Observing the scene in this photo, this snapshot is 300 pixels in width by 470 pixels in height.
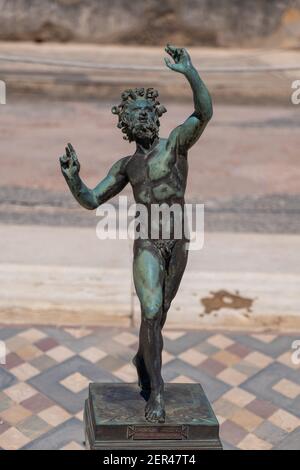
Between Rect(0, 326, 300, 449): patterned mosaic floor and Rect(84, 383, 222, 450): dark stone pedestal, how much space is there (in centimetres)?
73

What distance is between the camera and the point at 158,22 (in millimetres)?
17344

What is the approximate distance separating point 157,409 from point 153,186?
1.16m

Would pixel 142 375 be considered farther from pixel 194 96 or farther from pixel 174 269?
pixel 194 96

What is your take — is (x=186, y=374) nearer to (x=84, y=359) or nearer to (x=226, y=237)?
(x=84, y=359)

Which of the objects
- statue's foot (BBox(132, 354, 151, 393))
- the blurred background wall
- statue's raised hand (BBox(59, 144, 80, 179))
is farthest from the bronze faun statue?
the blurred background wall

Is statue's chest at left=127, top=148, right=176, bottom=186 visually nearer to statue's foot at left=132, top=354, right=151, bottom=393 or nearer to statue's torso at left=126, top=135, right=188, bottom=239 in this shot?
statue's torso at left=126, top=135, right=188, bottom=239

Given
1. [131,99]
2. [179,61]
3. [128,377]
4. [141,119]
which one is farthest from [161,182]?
[128,377]

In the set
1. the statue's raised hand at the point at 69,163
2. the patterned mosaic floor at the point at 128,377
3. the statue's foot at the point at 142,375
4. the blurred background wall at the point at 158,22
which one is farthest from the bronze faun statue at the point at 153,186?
the blurred background wall at the point at 158,22

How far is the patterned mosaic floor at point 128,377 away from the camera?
14.0 ft

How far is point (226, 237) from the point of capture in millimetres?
6840

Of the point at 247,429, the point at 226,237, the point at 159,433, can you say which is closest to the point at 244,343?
the point at 247,429

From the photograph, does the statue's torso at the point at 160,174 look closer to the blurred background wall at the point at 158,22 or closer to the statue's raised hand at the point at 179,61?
the statue's raised hand at the point at 179,61

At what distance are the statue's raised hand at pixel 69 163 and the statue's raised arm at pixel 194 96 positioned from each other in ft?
1.79
